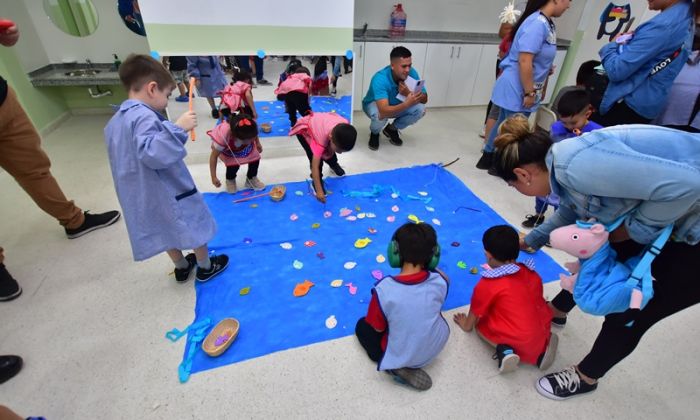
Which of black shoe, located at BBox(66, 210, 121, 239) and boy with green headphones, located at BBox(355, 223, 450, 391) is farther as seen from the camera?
black shoe, located at BBox(66, 210, 121, 239)

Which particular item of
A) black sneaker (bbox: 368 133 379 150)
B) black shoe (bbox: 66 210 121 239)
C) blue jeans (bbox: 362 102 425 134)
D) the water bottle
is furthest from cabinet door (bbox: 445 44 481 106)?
black shoe (bbox: 66 210 121 239)

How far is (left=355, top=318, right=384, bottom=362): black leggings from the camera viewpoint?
1.43 metres

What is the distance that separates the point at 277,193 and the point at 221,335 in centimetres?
123

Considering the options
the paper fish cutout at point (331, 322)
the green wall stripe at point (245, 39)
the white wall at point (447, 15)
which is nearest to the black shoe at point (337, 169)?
the green wall stripe at point (245, 39)

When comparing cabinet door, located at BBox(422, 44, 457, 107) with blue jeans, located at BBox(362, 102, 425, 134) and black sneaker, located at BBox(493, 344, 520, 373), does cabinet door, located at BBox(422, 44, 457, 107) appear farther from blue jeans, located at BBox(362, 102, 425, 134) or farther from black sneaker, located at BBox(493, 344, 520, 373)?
black sneaker, located at BBox(493, 344, 520, 373)

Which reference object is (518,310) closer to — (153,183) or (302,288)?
(302,288)

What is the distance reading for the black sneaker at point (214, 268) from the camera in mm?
1820

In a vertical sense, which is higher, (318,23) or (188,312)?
(318,23)

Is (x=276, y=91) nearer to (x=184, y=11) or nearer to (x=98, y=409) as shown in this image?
(x=184, y=11)

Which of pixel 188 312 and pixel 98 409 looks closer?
pixel 98 409

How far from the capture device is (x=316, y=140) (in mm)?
2494

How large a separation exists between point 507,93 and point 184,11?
8.59 ft

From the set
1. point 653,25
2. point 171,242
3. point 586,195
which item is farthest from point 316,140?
point 653,25

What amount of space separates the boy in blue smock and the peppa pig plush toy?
4.70 ft
